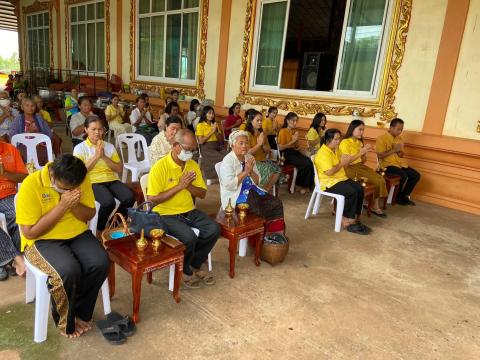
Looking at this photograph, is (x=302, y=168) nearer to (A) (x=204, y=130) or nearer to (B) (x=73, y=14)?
(A) (x=204, y=130)

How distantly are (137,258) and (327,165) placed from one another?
2.40 metres

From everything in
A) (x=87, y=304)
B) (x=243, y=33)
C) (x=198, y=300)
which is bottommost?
(x=198, y=300)

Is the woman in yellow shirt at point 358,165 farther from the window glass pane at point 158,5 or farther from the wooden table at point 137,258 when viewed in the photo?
the window glass pane at point 158,5

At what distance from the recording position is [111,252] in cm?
210

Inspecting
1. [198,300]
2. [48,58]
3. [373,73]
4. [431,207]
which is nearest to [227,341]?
[198,300]

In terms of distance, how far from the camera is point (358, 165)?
4.41m

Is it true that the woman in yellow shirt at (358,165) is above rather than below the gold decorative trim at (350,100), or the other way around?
below

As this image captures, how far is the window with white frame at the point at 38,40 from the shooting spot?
40.4 ft

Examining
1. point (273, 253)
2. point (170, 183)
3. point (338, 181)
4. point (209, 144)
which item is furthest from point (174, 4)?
point (273, 253)

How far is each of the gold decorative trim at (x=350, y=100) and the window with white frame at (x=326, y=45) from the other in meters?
0.12

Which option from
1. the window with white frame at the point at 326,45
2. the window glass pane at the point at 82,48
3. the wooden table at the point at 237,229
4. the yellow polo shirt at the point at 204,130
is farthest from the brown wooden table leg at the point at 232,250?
the window glass pane at the point at 82,48

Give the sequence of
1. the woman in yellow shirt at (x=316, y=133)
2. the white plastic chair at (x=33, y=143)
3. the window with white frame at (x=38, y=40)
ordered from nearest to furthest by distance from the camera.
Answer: the white plastic chair at (x=33, y=143) < the woman in yellow shirt at (x=316, y=133) < the window with white frame at (x=38, y=40)

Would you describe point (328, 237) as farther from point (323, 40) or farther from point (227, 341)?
point (323, 40)

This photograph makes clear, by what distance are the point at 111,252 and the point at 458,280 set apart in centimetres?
272
